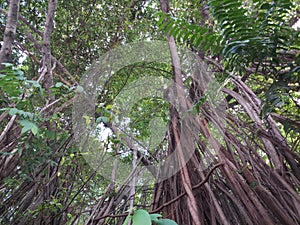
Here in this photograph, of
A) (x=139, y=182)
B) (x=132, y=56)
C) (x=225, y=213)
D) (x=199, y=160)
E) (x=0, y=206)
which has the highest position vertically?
(x=132, y=56)

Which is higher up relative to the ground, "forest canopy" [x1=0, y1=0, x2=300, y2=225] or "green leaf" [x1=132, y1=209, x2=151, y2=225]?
"forest canopy" [x1=0, y1=0, x2=300, y2=225]

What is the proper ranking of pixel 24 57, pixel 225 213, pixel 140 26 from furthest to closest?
pixel 140 26 < pixel 24 57 < pixel 225 213

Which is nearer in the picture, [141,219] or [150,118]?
[141,219]

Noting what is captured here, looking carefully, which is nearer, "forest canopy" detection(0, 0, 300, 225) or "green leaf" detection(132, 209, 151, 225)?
"green leaf" detection(132, 209, 151, 225)

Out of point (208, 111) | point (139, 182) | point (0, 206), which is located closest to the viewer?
point (0, 206)

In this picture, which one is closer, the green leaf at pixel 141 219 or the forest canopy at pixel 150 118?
the green leaf at pixel 141 219

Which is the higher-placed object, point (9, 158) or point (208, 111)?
point (208, 111)

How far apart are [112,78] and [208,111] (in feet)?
3.15

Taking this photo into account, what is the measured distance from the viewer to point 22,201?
4.14 ft

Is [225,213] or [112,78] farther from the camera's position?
[112,78]

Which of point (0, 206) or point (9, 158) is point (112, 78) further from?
point (0, 206)

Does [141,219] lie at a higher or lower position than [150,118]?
lower

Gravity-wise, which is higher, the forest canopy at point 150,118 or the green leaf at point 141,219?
the forest canopy at point 150,118

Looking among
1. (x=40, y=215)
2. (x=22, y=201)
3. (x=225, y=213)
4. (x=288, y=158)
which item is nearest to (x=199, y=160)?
(x=225, y=213)
